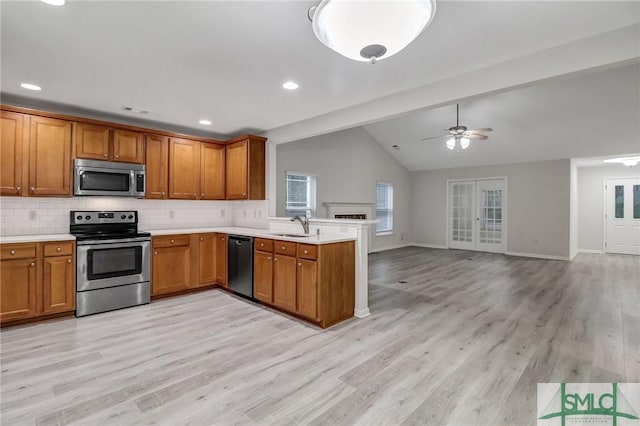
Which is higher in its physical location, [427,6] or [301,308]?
[427,6]

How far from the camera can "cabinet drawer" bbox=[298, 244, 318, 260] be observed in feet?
10.6

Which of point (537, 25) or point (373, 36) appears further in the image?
point (537, 25)

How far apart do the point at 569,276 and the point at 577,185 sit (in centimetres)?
440

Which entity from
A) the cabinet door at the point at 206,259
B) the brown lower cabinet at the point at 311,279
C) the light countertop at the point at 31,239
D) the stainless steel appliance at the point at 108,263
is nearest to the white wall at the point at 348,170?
the cabinet door at the point at 206,259

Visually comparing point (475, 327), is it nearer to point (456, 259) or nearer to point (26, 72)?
point (456, 259)

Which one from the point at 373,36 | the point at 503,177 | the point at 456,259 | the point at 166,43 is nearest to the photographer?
the point at 373,36

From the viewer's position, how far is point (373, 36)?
4.59 feet

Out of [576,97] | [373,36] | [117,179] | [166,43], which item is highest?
[576,97]

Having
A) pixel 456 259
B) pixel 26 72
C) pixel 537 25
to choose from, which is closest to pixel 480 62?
pixel 537 25

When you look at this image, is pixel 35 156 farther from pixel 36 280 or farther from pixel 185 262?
pixel 185 262

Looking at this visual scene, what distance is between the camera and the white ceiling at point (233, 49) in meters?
1.99

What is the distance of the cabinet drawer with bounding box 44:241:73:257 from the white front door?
1175cm

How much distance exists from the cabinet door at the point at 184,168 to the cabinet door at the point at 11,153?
63.0 inches

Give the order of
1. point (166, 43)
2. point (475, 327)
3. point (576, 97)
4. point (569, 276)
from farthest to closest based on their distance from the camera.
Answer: point (569, 276) < point (576, 97) < point (475, 327) < point (166, 43)
